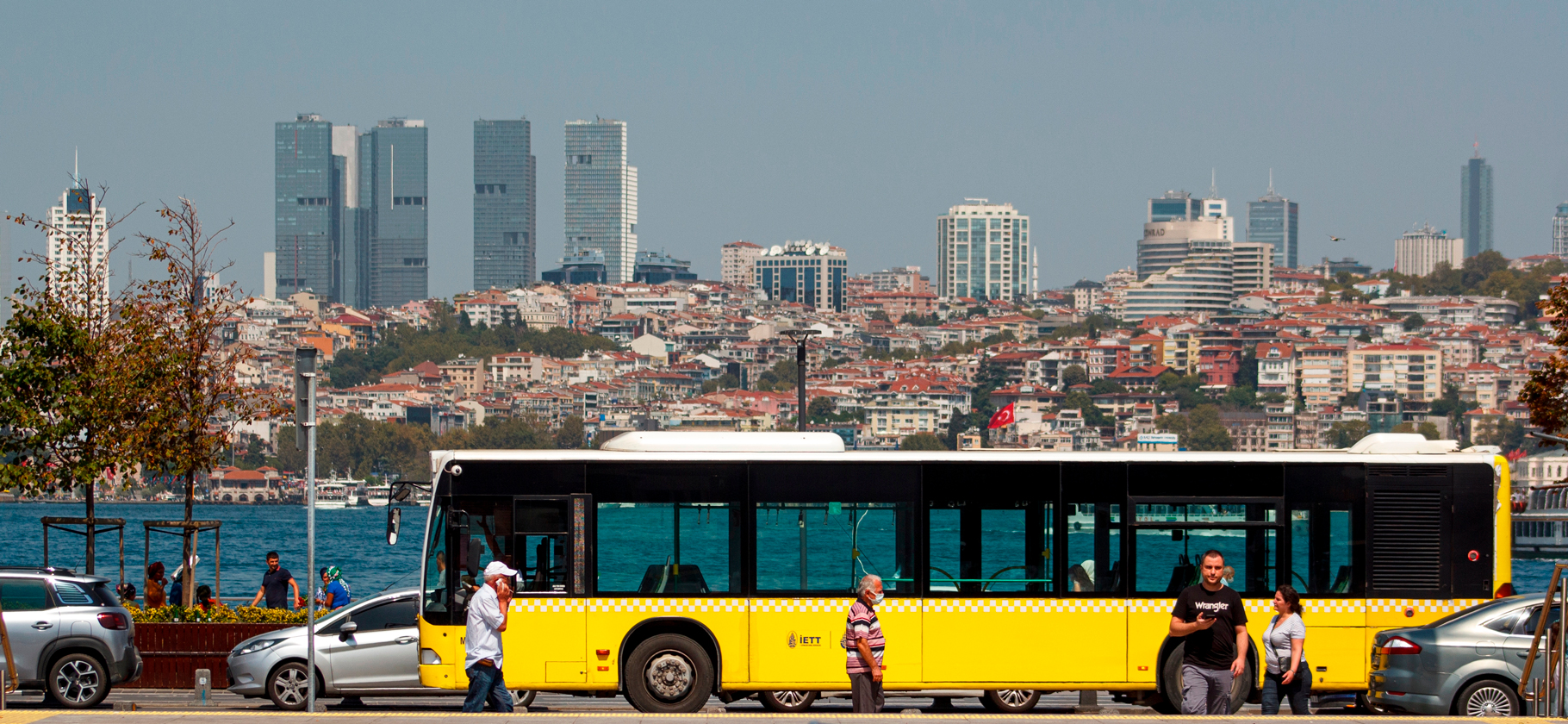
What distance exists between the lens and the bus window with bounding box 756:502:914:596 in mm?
13719

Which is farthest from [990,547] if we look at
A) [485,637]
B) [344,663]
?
[344,663]

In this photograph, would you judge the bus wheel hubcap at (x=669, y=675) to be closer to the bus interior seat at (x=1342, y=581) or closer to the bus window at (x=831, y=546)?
the bus window at (x=831, y=546)

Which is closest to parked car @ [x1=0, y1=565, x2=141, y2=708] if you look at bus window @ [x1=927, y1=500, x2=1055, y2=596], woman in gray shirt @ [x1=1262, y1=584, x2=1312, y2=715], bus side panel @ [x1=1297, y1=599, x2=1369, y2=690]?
bus window @ [x1=927, y1=500, x2=1055, y2=596]

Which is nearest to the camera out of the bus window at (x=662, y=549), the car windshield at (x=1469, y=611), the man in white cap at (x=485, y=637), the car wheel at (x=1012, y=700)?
the man in white cap at (x=485, y=637)

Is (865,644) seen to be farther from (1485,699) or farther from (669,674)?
(1485,699)

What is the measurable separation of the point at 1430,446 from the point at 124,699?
11508mm

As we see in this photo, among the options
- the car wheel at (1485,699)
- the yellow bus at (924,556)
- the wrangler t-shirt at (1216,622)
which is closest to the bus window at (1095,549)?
the yellow bus at (924,556)

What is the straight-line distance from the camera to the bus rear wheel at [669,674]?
13625 mm

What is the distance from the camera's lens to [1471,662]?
12852mm

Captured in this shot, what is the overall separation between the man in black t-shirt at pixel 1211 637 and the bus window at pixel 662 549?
13.2ft

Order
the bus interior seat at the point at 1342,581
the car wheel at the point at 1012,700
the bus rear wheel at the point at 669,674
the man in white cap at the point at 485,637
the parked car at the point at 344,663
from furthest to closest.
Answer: the parked car at the point at 344,663
the car wheel at the point at 1012,700
the bus interior seat at the point at 1342,581
the bus rear wheel at the point at 669,674
the man in white cap at the point at 485,637

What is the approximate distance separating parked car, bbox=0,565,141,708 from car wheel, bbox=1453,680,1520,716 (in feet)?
34.7

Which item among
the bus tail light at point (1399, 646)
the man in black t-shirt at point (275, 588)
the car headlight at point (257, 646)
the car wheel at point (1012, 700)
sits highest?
the bus tail light at point (1399, 646)

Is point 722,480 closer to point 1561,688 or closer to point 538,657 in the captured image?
point 538,657
